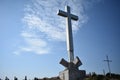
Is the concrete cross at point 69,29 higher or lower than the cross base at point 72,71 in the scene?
higher

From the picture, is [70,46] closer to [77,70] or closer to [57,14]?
[77,70]

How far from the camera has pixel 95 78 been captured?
15078 mm

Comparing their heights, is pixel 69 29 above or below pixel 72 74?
above

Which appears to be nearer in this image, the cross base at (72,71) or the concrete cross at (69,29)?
the cross base at (72,71)

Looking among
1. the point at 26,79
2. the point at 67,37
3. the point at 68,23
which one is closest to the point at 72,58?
the point at 67,37

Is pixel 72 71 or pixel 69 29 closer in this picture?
pixel 72 71

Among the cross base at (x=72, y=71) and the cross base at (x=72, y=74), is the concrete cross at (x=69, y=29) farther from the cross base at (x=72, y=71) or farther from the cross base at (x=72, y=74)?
the cross base at (x=72, y=74)

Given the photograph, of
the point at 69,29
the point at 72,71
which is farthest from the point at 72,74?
the point at 69,29

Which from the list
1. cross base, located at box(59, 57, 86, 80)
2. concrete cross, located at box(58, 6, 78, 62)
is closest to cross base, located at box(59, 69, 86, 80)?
cross base, located at box(59, 57, 86, 80)

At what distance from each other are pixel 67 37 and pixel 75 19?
228 cm

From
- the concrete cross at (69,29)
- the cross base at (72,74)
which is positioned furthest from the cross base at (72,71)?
the concrete cross at (69,29)

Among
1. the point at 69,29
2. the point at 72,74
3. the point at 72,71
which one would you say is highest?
the point at 69,29

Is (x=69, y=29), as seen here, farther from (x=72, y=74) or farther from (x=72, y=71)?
(x=72, y=74)

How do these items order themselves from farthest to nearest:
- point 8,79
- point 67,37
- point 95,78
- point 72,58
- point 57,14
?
point 8,79
point 95,78
point 57,14
point 67,37
point 72,58
